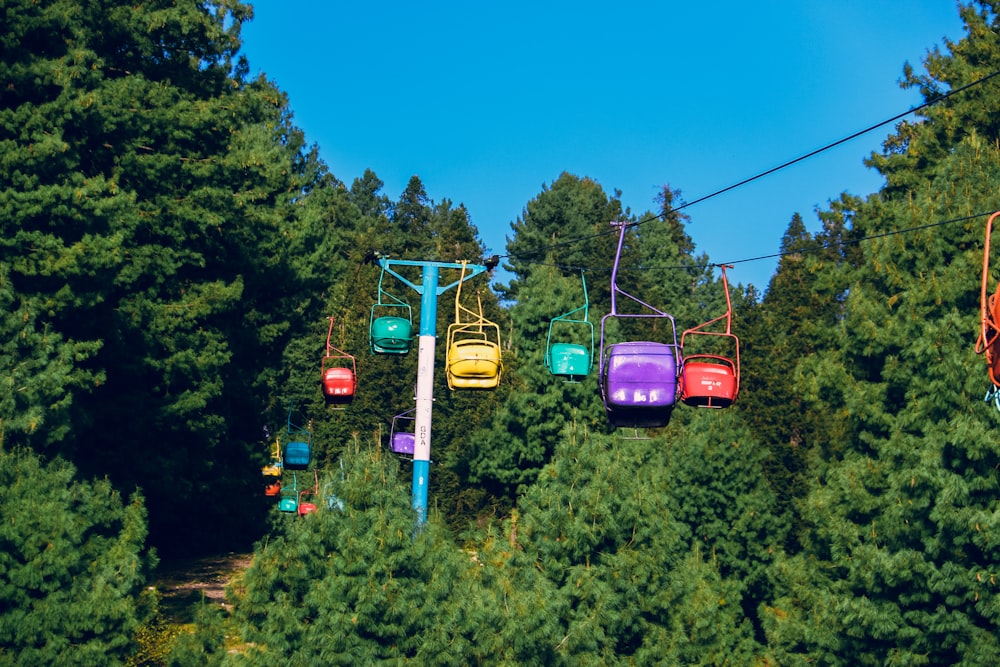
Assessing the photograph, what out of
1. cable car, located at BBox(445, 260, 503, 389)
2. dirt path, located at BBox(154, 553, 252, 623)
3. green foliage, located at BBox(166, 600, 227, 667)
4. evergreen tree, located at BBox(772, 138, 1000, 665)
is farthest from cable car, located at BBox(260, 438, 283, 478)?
green foliage, located at BBox(166, 600, 227, 667)

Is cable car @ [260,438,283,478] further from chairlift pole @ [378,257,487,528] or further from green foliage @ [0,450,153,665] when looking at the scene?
green foliage @ [0,450,153,665]

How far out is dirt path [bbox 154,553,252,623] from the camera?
26562 millimetres

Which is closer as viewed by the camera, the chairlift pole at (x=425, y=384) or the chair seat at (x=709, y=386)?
the chair seat at (x=709, y=386)

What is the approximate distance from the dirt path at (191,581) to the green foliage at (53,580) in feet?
27.0

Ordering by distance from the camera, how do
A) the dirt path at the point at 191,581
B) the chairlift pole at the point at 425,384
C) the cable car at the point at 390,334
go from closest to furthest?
the chairlift pole at the point at 425,384 < the cable car at the point at 390,334 < the dirt path at the point at 191,581

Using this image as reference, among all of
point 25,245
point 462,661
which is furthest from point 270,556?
point 25,245

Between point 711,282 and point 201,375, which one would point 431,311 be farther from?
point 711,282

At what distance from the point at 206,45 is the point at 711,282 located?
65.2 m

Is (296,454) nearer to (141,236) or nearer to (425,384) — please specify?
(141,236)

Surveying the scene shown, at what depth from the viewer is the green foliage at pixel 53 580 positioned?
14.3 metres

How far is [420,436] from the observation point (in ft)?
57.5

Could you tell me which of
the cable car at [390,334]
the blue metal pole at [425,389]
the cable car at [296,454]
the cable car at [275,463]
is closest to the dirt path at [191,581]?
the cable car at [275,463]

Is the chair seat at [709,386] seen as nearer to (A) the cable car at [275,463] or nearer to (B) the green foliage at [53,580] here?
(B) the green foliage at [53,580]

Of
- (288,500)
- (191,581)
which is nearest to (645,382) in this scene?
→ (191,581)
